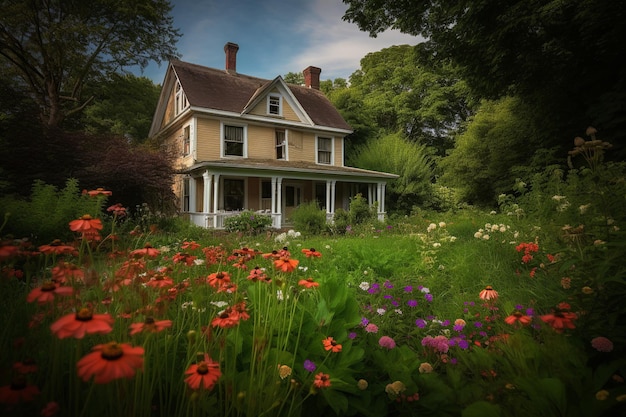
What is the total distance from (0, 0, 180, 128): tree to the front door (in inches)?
359

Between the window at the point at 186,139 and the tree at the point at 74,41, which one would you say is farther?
the window at the point at 186,139

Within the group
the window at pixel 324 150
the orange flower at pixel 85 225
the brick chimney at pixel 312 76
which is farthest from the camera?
the brick chimney at pixel 312 76

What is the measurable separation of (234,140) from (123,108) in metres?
12.3

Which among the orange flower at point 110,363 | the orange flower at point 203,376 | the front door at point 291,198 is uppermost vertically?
the front door at point 291,198

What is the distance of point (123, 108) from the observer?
70.9 feet

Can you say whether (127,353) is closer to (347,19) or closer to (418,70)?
(347,19)

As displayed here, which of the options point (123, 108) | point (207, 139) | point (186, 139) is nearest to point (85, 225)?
point (207, 139)

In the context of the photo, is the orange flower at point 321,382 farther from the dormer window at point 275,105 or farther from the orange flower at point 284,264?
the dormer window at point 275,105

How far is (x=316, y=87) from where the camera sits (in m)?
21.0

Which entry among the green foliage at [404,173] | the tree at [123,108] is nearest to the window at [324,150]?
the green foliage at [404,173]

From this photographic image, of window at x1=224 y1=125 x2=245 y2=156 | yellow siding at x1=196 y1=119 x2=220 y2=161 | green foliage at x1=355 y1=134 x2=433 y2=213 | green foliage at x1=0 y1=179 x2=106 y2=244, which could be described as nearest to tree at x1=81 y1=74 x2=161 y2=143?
yellow siding at x1=196 y1=119 x2=220 y2=161

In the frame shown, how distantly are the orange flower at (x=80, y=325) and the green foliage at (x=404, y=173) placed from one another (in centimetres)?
1815

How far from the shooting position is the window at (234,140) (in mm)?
14688

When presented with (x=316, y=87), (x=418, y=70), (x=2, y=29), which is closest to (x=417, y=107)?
(x=418, y=70)
